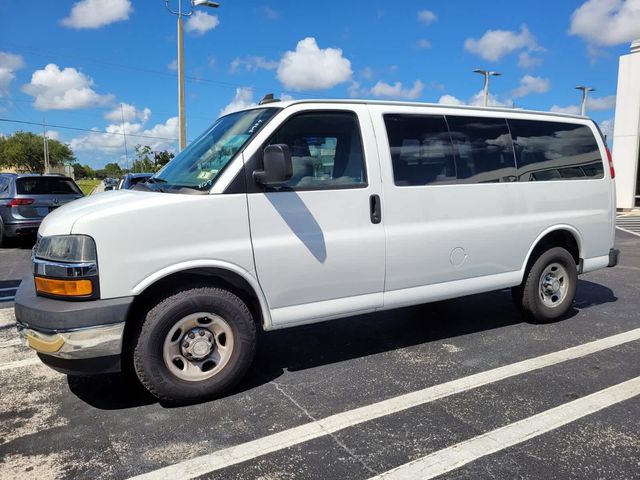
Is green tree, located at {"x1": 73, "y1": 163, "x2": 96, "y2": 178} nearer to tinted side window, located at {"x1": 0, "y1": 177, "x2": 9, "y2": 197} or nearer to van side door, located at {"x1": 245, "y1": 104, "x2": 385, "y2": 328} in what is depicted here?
tinted side window, located at {"x1": 0, "y1": 177, "x2": 9, "y2": 197}

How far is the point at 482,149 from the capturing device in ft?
15.9

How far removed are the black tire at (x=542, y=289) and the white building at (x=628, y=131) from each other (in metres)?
18.6

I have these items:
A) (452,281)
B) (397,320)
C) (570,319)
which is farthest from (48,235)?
(570,319)

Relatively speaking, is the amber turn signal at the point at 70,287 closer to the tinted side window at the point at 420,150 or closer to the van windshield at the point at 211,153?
the van windshield at the point at 211,153

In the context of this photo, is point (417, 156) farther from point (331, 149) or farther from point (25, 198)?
point (25, 198)

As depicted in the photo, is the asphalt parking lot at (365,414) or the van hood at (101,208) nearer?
the asphalt parking lot at (365,414)

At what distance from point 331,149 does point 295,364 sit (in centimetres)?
181

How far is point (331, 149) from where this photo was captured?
4055 millimetres

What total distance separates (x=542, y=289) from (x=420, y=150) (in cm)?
218

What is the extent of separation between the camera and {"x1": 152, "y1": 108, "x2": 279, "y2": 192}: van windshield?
3.74m

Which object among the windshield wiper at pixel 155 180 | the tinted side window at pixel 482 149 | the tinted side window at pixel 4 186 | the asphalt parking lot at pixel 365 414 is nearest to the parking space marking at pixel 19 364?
the asphalt parking lot at pixel 365 414

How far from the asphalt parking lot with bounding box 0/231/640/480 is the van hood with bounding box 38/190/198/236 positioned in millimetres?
1273

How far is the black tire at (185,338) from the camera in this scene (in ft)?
11.1

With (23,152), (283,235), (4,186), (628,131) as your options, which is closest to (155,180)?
(283,235)
